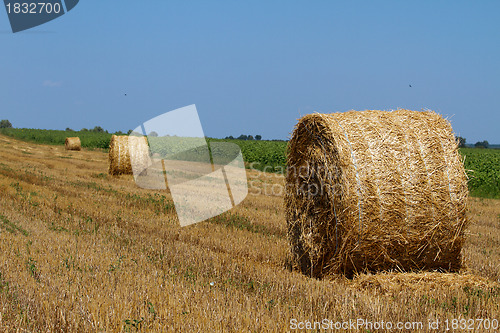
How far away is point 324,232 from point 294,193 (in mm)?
1168

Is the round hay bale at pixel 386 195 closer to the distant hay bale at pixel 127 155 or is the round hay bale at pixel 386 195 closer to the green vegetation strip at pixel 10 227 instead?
the green vegetation strip at pixel 10 227

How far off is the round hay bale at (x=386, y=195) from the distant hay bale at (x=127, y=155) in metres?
13.0

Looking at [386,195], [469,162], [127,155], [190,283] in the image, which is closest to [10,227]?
[190,283]

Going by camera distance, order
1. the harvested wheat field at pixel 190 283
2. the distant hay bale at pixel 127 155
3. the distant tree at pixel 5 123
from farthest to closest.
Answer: the distant tree at pixel 5 123 < the distant hay bale at pixel 127 155 < the harvested wheat field at pixel 190 283

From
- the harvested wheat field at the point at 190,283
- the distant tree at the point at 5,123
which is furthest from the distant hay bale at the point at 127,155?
the distant tree at the point at 5,123

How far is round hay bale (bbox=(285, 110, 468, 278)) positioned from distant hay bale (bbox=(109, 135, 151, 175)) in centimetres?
1304

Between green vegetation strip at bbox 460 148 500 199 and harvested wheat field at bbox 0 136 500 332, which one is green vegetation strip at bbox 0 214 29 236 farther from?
green vegetation strip at bbox 460 148 500 199

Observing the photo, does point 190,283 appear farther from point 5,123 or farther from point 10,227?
point 5,123

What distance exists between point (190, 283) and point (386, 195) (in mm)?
2855

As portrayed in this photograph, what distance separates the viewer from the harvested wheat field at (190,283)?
422cm

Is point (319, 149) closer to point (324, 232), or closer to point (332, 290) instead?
point (324, 232)

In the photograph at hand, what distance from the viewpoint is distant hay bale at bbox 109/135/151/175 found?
60.1 ft

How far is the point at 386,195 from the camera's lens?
603 centimetres

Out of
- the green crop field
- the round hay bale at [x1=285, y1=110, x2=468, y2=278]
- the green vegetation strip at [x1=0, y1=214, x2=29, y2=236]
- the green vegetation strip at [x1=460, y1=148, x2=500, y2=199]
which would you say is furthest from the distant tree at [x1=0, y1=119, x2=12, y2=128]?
the round hay bale at [x1=285, y1=110, x2=468, y2=278]
